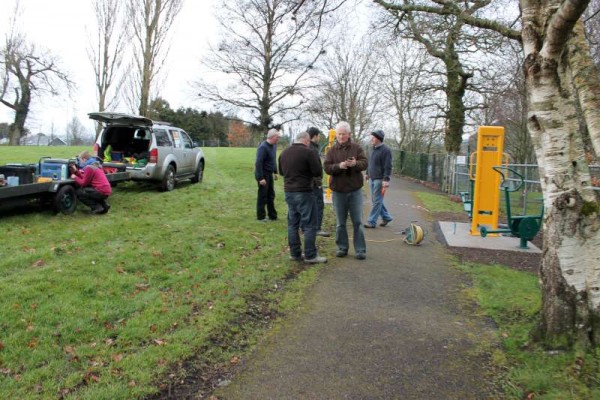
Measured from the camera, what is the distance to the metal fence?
12.8m

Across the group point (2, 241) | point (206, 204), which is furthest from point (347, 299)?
point (206, 204)

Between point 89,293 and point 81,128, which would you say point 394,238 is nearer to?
point 89,293

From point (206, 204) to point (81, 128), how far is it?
210 ft

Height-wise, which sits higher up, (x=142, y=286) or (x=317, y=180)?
(x=317, y=180)

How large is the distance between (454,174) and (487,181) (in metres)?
11.6

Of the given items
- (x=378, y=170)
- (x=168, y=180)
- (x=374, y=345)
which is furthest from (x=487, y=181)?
(x=168, y=180)

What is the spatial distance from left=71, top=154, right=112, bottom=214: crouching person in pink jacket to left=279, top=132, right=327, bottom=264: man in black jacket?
14.7ft

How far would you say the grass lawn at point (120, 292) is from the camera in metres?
3.44

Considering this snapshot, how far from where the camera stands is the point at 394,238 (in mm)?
8844

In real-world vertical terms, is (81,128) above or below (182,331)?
above

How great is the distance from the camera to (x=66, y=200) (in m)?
9.02

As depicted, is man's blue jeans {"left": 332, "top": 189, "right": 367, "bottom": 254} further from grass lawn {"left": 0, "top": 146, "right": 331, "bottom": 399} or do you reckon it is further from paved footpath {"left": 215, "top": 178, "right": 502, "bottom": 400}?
grass lawn {"left": 0, "top": 146, "right": 331, "bottom": 399}

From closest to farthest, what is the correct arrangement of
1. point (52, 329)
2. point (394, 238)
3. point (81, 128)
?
point (52, 329)
point (394, 238)
point (81, 128)

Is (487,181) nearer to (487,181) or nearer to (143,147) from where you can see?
(487,181)
